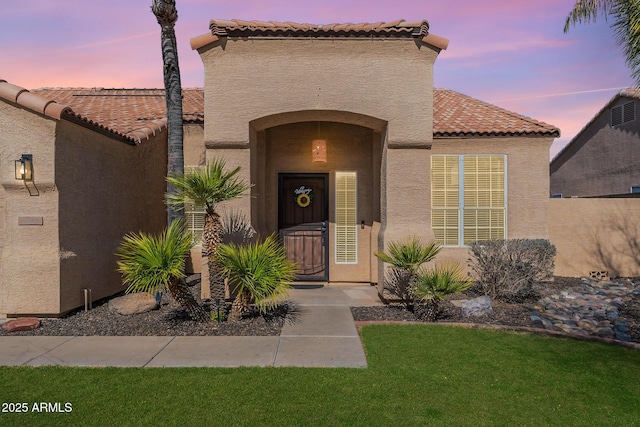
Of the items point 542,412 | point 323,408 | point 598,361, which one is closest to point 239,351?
point 323,408

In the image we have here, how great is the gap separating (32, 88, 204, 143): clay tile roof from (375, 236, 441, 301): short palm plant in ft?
19.4

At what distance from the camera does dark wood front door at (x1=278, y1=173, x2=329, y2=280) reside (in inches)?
382

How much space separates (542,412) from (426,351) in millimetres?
1633

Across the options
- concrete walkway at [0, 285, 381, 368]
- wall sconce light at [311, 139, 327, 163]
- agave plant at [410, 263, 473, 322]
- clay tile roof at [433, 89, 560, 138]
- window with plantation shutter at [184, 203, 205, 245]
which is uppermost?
clay tile roof at [433, 89, 560, 138]

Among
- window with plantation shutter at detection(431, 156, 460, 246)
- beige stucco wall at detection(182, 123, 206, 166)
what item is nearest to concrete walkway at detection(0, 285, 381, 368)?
window with plantation shutter at detection(431, 156, 460, 246)

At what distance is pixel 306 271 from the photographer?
9.75 m

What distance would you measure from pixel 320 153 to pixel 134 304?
492cm

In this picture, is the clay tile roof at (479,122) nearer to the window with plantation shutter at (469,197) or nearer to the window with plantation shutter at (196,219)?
the window with plantation shutter at (469,197)

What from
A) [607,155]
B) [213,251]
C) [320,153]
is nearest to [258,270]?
[213,251]

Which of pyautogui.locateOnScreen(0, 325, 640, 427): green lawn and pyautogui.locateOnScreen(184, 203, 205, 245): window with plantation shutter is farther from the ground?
pyautogui.locateOnScreen(184, 203, 205, 245): window with plantation shutter

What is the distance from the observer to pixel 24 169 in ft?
21.0

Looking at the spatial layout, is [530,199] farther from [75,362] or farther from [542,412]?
[75,362]

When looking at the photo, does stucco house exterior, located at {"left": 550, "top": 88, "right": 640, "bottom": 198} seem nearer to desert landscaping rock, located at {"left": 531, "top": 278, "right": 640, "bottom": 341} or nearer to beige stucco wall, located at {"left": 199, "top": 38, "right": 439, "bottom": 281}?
desert landscaping rock, located at {"left": 531, "top": 278, "right": 640, "bottom": 341}

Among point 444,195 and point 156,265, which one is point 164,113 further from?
point 444,195
